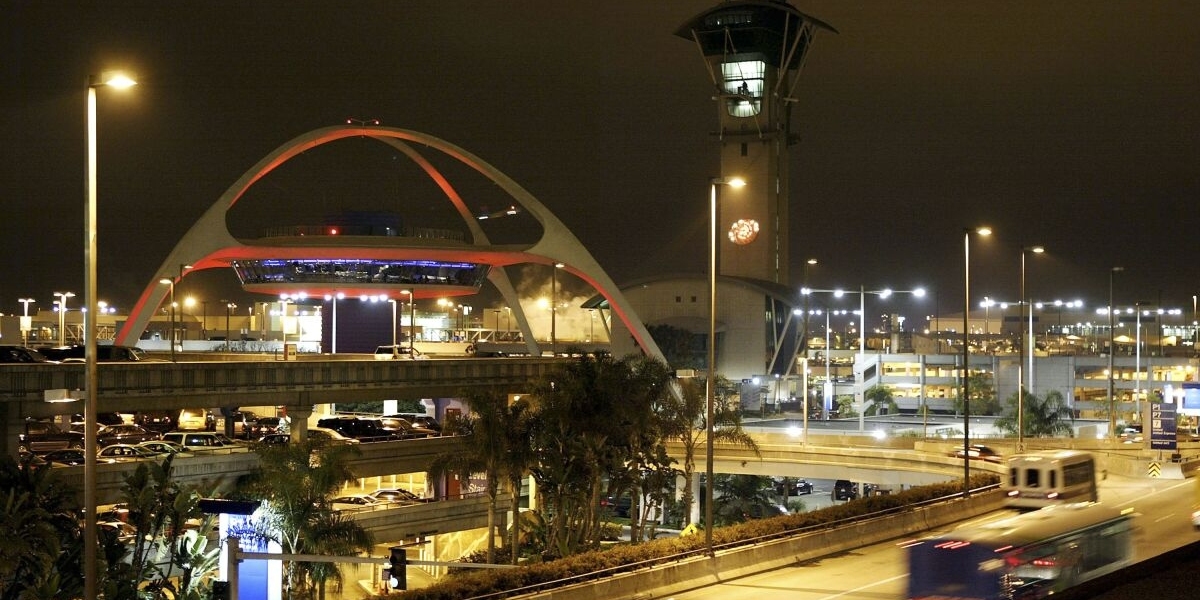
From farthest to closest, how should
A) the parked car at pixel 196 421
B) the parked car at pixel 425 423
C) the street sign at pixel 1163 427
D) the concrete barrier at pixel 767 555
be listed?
the parked car at pixel 425 423 → the parked car at pixel 196 421 → the street sign at pixel 1163 427 → the concrete barrier at pixel 767 555

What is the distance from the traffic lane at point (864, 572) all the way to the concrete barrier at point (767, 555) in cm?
36

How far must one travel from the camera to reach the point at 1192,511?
1708 inches

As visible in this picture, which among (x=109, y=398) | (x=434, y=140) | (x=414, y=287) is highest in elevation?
(x=434, y=140)

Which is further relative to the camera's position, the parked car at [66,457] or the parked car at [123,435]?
the parked car at [123,435]

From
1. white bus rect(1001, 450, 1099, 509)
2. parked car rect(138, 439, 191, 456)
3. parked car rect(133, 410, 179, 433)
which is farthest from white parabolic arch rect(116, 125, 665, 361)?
white bus rect(1001, 450, 1099, 509)

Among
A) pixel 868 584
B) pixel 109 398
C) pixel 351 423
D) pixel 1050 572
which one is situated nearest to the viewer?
pixel 1050 572

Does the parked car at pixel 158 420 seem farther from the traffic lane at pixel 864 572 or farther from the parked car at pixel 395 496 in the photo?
the traffic lane at pixel 864 572

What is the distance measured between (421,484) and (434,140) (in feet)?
189

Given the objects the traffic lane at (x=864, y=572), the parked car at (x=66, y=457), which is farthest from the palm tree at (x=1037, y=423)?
the parked car at (x=66, y=457)

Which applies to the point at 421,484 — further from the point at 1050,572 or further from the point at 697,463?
the point at 1050,572

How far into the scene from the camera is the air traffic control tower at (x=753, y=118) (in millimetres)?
173125

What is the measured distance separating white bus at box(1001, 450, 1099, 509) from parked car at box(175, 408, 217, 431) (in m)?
38.5

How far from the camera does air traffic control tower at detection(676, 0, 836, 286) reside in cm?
17312

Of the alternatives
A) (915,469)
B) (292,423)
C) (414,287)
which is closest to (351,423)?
(292,423)
